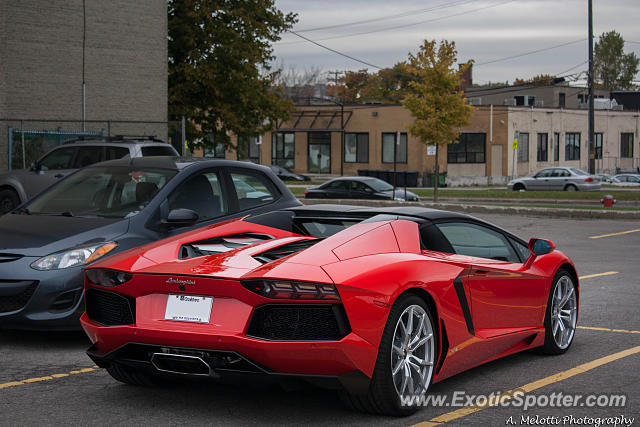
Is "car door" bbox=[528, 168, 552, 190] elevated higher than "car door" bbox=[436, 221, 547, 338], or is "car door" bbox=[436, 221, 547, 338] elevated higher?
"car door" bbox=[528, 168, 552, 190]

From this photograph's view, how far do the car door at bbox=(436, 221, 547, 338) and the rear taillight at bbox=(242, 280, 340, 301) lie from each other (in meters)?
1.46

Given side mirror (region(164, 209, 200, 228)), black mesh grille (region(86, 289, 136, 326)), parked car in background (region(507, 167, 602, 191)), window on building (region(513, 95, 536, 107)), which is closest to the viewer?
black mesh grille (region(86, 289, 136, 326))

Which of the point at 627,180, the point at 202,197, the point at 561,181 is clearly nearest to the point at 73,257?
the point at 202,197

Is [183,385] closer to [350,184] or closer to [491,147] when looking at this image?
[350,184]

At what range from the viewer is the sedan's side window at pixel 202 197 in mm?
8273

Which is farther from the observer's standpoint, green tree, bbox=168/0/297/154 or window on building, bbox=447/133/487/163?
window on building, bbox=447/133/487/163

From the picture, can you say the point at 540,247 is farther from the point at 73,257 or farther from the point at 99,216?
the point at 99,216

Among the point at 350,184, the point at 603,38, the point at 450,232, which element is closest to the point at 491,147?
the point at 350,184

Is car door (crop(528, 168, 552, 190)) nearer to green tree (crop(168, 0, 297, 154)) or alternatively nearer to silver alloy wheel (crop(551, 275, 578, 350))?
green tree (crop(168, 0, 297, 154))

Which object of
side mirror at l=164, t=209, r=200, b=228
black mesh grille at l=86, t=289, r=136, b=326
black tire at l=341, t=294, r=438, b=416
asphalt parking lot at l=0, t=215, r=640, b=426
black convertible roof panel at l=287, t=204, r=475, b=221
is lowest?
asphalt parking lot at l=0, t=215, r=640, b=426

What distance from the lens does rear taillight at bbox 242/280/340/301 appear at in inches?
182

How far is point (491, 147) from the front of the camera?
59844mm

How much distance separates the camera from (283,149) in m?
67.9

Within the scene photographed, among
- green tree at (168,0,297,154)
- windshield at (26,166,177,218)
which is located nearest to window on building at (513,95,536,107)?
green tree at (168,0,297,154)
